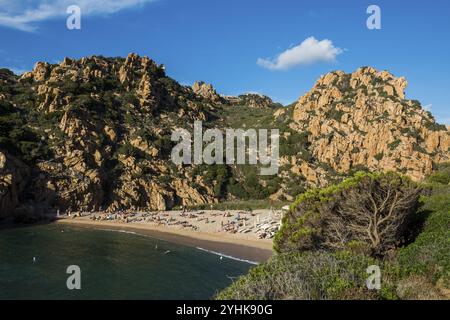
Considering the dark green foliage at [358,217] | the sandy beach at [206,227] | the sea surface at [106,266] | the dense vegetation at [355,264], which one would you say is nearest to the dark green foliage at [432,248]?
the dense vegetation at [355,264]

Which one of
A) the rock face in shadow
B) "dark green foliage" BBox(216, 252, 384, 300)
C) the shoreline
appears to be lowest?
the shoreline

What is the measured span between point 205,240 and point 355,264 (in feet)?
114

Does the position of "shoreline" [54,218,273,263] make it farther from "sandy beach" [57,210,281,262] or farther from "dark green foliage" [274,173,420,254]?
"dark green foliage" [274,173,420,254]

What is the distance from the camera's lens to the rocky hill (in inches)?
2350

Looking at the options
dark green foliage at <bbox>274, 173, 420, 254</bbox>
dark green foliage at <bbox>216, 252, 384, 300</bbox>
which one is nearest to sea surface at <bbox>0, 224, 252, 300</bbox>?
dark green foliage at <bbox>274, 173, 420, 254</bbox>

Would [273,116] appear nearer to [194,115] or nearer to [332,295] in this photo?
[194,115]

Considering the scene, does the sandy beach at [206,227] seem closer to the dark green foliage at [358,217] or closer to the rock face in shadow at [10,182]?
the rock face in shadow at [10,182]

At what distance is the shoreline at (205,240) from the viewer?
39.3m

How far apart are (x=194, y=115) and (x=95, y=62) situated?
27.8 metres

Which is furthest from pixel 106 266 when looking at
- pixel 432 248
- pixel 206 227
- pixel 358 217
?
pixel 432 248

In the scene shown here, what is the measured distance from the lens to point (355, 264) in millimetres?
12375

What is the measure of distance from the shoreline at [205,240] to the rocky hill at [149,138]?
29.7 feet

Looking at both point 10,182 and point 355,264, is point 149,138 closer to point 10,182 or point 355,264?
point 10,182

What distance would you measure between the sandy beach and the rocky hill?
268 inches
